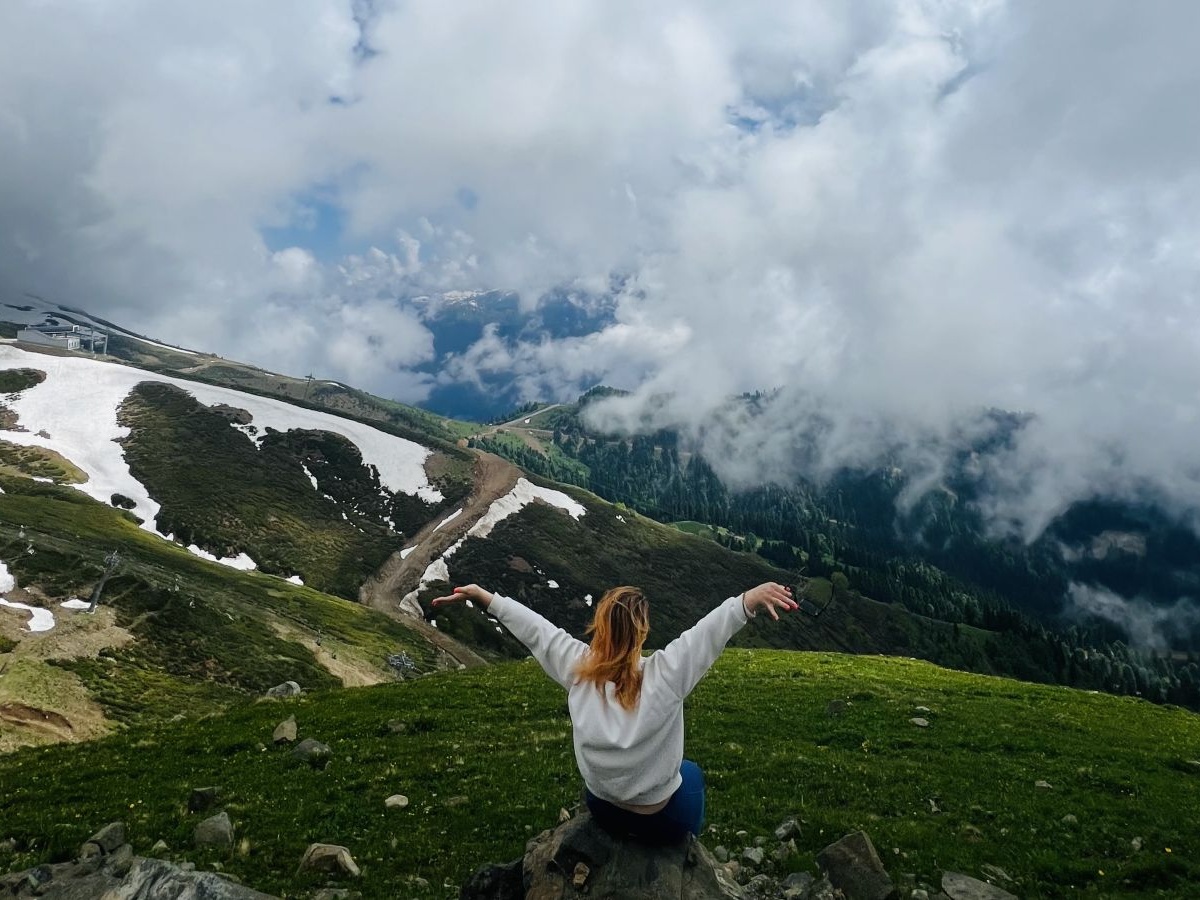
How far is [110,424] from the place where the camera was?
140125 millimetres

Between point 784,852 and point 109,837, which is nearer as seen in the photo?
point 109,837

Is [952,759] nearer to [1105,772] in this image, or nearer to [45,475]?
[1105,772]

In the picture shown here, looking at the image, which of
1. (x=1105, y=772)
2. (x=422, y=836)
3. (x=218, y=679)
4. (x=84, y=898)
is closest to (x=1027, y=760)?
(x=1105, y=772)

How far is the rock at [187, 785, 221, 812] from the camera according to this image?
47.1ft

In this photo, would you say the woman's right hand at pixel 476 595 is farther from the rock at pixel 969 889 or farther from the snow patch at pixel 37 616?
the snow patch at pixel 37 616

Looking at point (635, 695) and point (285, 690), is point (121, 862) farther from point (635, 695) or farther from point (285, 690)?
point (285, 690)

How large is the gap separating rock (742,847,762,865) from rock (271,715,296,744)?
46.1 ft

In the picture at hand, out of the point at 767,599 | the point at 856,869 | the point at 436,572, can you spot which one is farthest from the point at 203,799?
the point at 436,572

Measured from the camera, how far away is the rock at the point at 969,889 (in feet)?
36.0

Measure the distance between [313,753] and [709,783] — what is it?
10950 mm

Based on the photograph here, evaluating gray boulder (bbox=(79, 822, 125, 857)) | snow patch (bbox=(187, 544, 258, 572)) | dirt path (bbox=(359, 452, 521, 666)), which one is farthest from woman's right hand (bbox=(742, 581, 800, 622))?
snow patch (bbox=(187, 544, 258, 572))

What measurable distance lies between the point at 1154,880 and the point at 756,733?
36.4ft

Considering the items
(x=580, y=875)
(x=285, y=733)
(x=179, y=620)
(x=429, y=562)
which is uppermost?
(x=580, y=875)

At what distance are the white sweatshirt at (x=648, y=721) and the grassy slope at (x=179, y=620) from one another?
141ft
